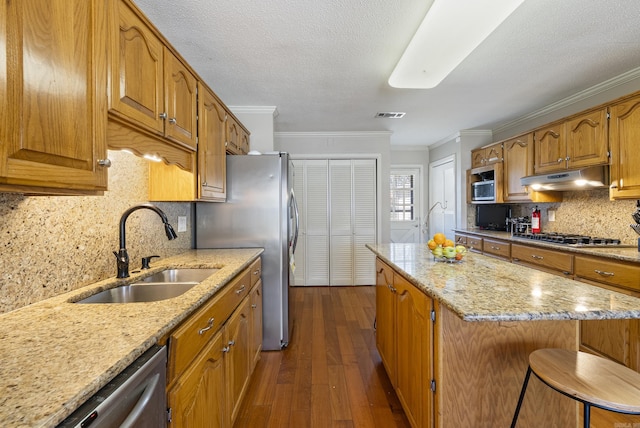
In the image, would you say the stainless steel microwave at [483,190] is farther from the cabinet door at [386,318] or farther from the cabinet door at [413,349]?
the cabinet door at [413,349]

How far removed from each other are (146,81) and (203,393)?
54.5 inches

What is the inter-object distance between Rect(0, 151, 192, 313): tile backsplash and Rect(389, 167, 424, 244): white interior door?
473 centimetres

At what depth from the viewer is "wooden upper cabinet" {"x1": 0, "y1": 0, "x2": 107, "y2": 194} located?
28.2 inches

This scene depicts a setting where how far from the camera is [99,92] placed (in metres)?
1.00

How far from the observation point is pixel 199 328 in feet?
3.77

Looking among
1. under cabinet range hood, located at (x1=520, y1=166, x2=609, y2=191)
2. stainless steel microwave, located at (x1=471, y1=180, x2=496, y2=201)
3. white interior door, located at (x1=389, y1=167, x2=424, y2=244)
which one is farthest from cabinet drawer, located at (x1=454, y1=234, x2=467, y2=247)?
white interior door, located at (x1=389, y1=167, x2=424, y2=244)

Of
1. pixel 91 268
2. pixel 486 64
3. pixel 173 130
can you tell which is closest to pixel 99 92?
pixel 173 130

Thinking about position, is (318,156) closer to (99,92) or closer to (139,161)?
(139,161)

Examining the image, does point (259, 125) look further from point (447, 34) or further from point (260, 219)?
point (447, 34)

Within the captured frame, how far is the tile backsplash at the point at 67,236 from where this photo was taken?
1035 mm

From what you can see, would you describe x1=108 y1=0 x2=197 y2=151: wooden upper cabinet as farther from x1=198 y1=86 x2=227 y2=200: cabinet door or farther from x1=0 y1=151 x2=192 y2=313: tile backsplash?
x1=0 y1=151 x2=192 y2=313: tile backsplash

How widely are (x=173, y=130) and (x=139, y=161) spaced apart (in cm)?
50

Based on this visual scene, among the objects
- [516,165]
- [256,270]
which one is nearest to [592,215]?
[516,165]

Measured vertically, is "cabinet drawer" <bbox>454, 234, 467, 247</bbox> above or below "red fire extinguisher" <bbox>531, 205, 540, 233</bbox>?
below
